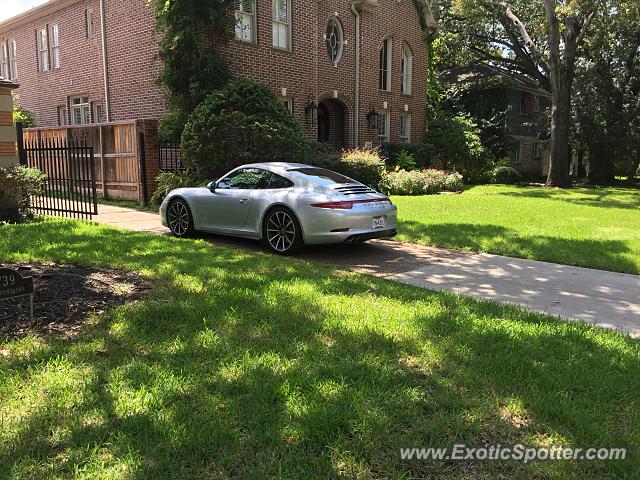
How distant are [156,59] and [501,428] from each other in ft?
50.4

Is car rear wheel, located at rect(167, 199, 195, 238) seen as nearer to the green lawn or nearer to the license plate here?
the license plate

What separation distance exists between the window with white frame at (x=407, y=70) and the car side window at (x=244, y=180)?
Answer: 55.9ft

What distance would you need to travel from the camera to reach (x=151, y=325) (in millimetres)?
4391

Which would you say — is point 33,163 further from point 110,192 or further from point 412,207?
point 412,207

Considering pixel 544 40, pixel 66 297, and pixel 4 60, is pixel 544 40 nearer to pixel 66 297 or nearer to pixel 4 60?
pixel 4 60

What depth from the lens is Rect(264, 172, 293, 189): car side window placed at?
323 inches

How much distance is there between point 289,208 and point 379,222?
4.46 ft

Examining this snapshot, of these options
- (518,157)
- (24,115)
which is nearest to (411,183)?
(24,115)

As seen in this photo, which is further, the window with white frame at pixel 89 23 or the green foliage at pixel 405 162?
the green foliage at pixel 405 162

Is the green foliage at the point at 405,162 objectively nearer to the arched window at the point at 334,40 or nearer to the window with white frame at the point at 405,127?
the window with white frame at the point at 405,127

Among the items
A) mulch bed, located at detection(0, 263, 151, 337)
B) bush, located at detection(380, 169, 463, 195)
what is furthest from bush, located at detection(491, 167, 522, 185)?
mulch bed, located at detection(0, 263, 151, 337)

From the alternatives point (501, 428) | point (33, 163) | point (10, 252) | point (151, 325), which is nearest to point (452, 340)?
point (501, 428)

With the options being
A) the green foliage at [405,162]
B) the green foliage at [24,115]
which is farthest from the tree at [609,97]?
the green foliage at [24,115]

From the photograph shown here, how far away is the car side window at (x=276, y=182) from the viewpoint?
323 inches
